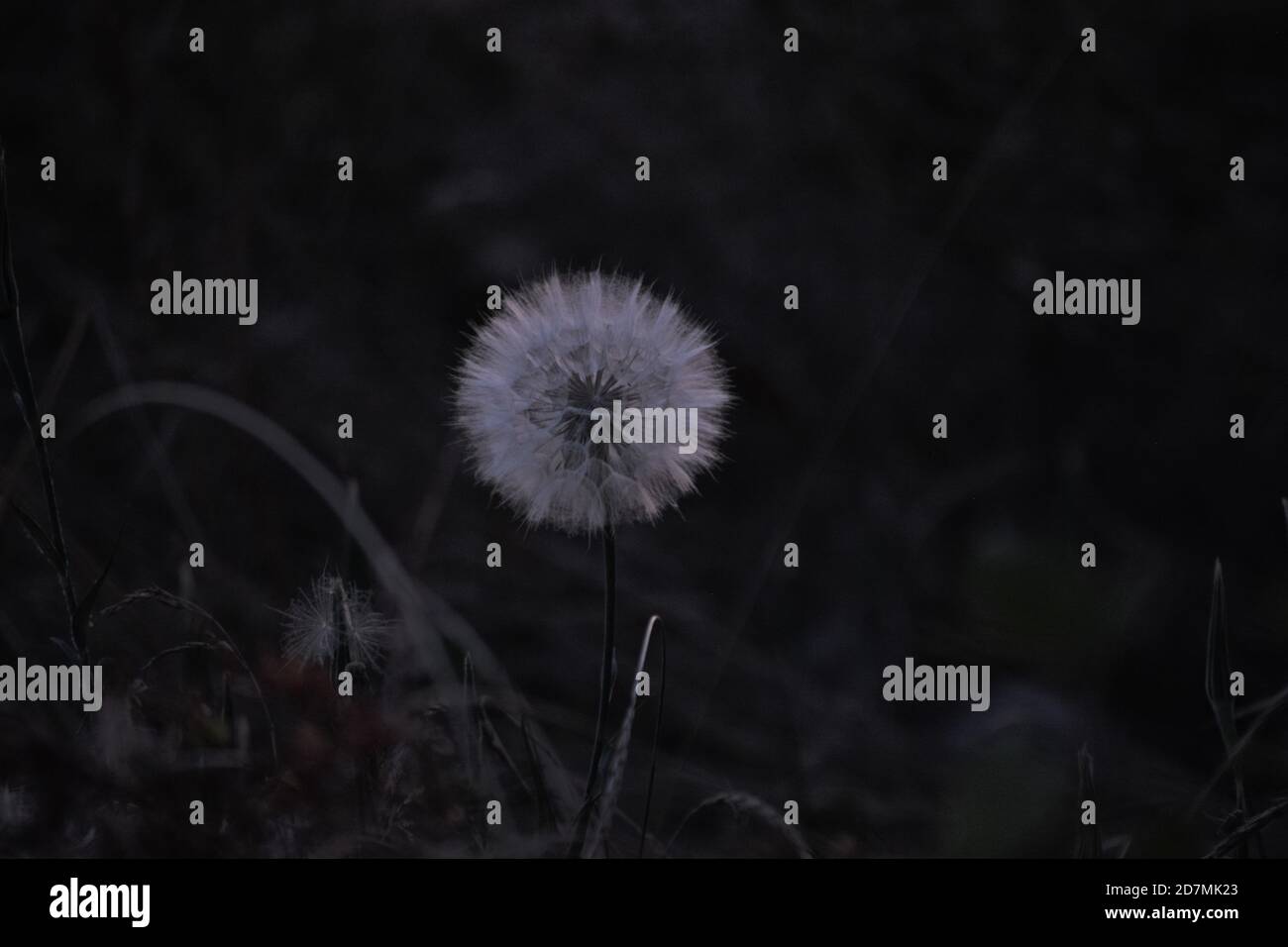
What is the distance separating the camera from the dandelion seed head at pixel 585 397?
A: 1511mm

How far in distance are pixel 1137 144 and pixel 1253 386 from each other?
17.5 inches

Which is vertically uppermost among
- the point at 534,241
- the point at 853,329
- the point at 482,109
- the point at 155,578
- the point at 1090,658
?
the point at 482,109

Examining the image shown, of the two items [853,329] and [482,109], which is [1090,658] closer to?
[853,329]

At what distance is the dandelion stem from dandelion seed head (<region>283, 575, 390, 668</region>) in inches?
14.6

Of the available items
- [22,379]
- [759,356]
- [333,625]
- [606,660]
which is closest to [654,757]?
[606,660]

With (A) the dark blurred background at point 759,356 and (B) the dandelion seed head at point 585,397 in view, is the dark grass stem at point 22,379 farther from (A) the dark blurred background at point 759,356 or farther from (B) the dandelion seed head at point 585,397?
(B) the dandelion seed head at point 585,397

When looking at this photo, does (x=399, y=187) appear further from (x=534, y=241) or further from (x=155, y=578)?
(x=155, y=578)

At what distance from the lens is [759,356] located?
1.71 m

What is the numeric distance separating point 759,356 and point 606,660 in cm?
56

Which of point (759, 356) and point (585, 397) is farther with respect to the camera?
point (759, 356)

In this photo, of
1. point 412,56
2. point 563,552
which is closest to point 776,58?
point 412,56

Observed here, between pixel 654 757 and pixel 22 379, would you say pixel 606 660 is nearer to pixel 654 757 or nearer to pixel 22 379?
pixel 654 757

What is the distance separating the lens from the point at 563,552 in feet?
5.65

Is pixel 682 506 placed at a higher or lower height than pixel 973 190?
lower
